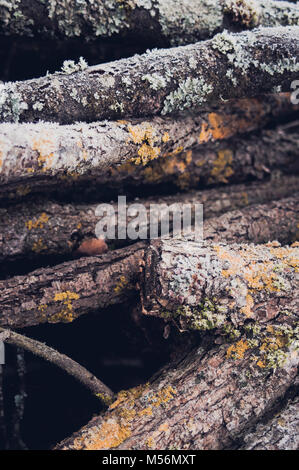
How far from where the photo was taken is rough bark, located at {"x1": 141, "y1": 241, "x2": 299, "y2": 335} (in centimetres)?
207

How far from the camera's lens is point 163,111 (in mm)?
2398

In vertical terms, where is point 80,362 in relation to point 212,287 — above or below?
below

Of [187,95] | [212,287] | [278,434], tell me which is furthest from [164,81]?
[278,434]

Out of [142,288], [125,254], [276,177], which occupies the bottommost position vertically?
[142,288]

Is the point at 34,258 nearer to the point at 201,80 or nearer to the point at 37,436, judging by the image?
the point at 37,436

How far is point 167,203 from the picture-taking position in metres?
2.71

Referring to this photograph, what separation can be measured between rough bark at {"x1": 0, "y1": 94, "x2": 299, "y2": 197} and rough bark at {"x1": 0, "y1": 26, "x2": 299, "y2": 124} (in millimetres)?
122

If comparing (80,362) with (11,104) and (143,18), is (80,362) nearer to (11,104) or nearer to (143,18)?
(11,104)

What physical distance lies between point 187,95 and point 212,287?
44.4 inches

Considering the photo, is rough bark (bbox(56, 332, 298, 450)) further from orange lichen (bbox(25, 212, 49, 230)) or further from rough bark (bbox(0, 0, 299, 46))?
rough bark (bbox(0, 0, 299, 46))

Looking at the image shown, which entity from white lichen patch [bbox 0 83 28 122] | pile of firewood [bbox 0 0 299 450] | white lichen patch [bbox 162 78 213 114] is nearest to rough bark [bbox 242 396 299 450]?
pile of firewood [bbox 0 0 299 450]

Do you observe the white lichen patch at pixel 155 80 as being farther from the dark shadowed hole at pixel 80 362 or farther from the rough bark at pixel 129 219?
the dark shadowed hole at pixel 80 362

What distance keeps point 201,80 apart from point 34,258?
1.43m

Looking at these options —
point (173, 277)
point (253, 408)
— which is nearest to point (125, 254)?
point (173, 277)
